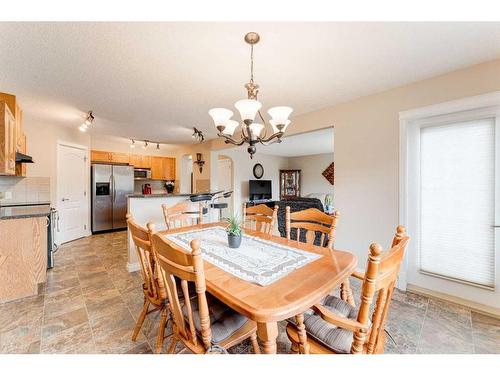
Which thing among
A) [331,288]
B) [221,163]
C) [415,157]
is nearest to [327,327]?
[331,288]

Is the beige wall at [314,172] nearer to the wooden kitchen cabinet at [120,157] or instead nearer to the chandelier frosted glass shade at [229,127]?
the wooden kitchen cabinet at [120,157]

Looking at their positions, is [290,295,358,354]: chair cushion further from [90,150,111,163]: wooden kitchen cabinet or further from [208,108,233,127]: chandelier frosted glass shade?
[90,150,111,163]: wooden kitchen cabinet

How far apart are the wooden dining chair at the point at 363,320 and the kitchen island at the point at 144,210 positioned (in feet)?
8.51

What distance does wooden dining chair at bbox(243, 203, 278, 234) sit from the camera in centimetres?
215

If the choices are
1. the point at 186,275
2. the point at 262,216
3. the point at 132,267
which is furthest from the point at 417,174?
the point at 132,267

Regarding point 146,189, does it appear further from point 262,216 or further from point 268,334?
point 268,334

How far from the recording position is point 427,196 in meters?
2.35

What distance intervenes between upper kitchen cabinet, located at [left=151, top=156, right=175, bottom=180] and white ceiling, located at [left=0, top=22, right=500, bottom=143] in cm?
340

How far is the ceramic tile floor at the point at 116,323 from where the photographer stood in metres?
1.56

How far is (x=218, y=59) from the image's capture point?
Answer: 184 cm

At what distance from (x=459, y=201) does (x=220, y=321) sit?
8.39 ft

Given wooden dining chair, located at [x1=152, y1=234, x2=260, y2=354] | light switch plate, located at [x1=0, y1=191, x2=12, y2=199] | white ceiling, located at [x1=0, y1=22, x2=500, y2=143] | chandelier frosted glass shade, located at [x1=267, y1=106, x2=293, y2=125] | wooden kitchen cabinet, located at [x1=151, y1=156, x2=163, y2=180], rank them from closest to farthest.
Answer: wooden dining chair, located at [x1=152, y1=234, x2=260, y2=354] < white ceiling, located at [x1=0, y1=22, x2=500, y2=143] < chandelier frosted glass shade, located at [x1=267, y1=106, x2=293, y2=125] < light switch plate, located at [x1=0, y1=191, x2=12, y2=199] < wooden kitchen cabinet, located at [x1=151, y1=156, x2=163, y2=180]

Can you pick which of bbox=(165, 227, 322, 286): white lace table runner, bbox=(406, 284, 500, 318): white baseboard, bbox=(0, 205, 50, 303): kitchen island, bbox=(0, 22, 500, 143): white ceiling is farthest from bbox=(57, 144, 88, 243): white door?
bbox=(406, 284, 500, 318): white baseboard

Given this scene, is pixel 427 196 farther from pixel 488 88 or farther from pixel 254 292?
pixel 254 292
